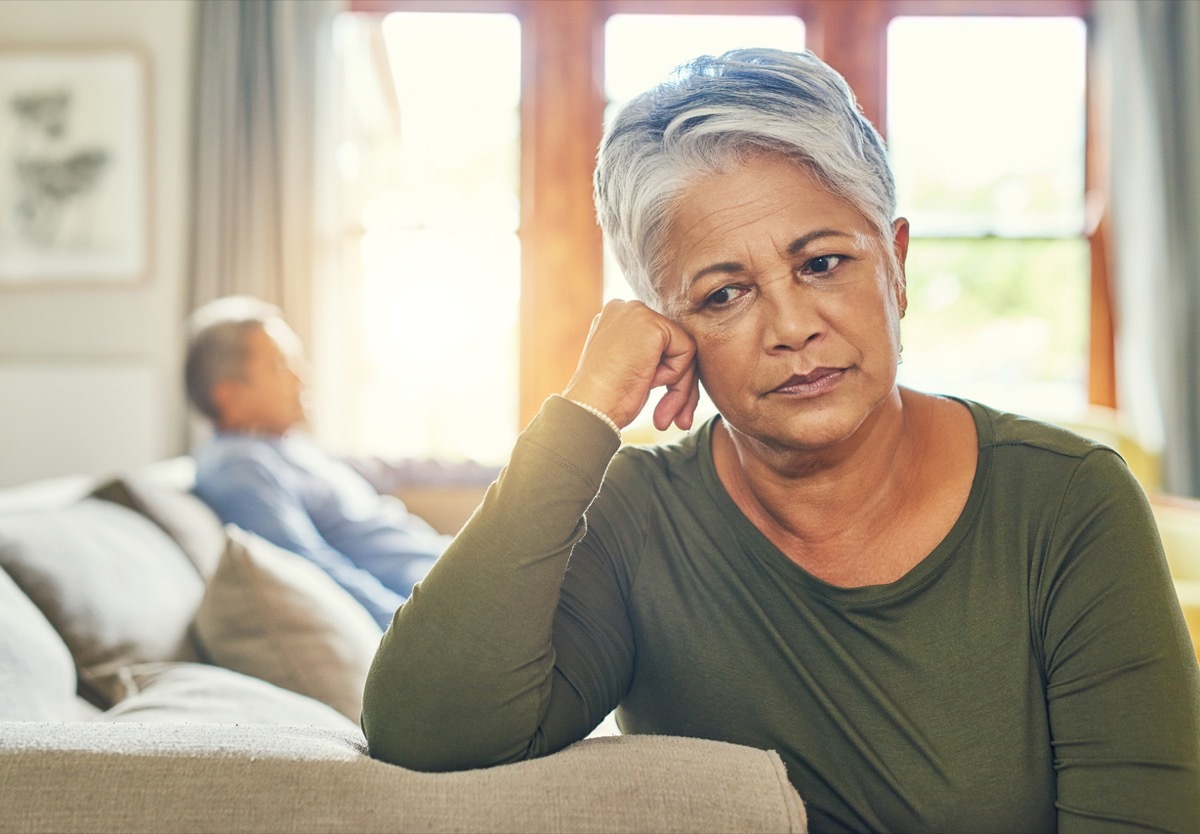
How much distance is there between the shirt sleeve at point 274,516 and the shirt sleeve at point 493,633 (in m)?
1.31

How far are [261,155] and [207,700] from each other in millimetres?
3236

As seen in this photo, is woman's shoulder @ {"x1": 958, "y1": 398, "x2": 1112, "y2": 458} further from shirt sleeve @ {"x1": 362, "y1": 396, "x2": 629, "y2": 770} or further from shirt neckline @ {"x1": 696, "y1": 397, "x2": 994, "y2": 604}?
shirt sleeve @ {"x1": 362, "y1": 396, "x2": 629, "y2": 770}

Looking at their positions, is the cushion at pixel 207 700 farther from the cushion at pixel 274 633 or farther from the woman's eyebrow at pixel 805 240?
the woman's eyebrow at pixel 805 240

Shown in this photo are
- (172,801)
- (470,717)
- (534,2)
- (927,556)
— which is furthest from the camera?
(534,2)

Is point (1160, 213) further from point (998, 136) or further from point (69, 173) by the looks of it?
point (69, 173)

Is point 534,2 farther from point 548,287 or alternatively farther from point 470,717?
point 470,717

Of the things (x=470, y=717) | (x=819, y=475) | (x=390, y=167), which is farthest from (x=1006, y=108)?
(x=470, y=717)

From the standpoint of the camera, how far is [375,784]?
716 mm

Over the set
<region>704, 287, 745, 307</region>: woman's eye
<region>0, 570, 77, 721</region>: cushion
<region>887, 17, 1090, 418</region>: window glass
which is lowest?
<region>0, 570, 77, 721</region>: cushion

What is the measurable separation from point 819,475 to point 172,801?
2.14ft

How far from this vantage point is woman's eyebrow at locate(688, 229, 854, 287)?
0.97m

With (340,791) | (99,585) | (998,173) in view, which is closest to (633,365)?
(340,791)

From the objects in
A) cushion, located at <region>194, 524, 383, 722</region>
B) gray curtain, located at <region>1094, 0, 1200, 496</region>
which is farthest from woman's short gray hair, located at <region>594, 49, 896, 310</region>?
gray curtain, located at <region>1094, 0, 1200, 496</region>

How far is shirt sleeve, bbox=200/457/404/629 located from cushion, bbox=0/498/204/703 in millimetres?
428
